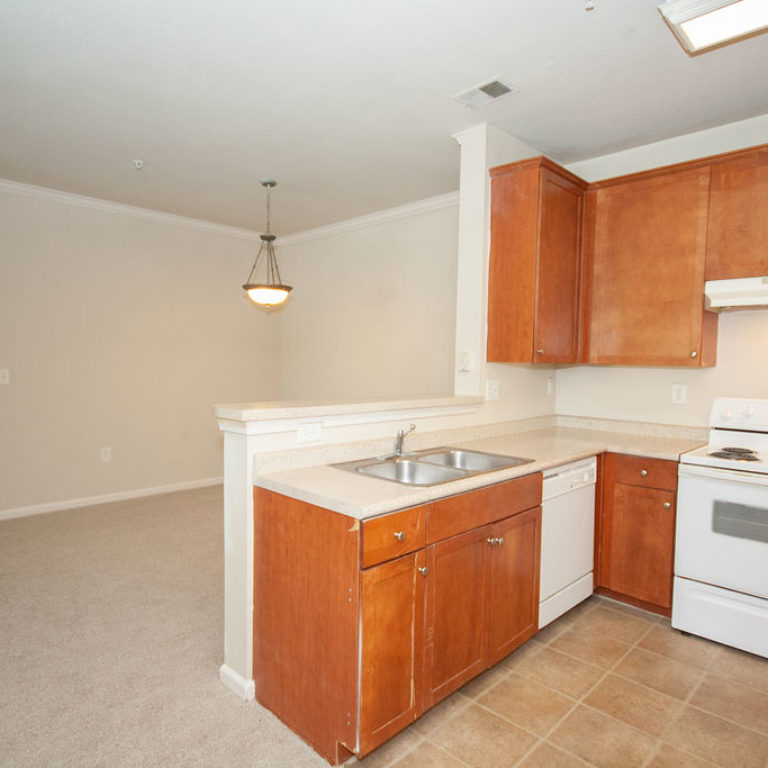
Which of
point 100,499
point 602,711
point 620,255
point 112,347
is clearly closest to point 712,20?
point 620,255

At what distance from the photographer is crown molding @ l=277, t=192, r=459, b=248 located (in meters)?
4.32

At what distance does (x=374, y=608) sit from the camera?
1.60 meters

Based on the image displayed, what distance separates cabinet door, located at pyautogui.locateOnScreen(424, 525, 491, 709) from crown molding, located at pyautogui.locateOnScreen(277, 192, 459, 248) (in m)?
3.10

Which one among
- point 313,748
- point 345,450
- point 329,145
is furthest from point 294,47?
point 313,748

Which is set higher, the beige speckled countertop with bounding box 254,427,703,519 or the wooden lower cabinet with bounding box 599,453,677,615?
the beige speckled countertop with bounding box 254,427,703,519

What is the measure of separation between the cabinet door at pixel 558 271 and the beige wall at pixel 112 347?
3.63m

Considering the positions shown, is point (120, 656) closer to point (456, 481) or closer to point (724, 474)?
point (456, 481)

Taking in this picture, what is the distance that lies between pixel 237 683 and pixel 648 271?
291cm

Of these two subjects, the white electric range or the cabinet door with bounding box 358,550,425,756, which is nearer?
the cabinet door with bounding box 358,550,425,756

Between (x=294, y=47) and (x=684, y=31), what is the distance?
1531 millimetres

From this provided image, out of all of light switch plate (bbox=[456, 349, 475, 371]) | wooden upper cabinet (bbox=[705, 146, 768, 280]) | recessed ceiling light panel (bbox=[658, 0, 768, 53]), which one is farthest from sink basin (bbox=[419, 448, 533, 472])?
recessed ceiling light panel (bbox=[658, 0, 768, 53])

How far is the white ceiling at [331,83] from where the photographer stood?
6.77ft

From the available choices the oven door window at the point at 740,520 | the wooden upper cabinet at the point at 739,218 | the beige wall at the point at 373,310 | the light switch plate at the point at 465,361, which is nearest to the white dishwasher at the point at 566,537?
the oven door window at the point at 740,520

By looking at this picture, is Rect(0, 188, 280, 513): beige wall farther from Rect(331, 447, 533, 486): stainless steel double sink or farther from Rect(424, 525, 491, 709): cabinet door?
Rect(424, 525, 491, 709): cabinet door
